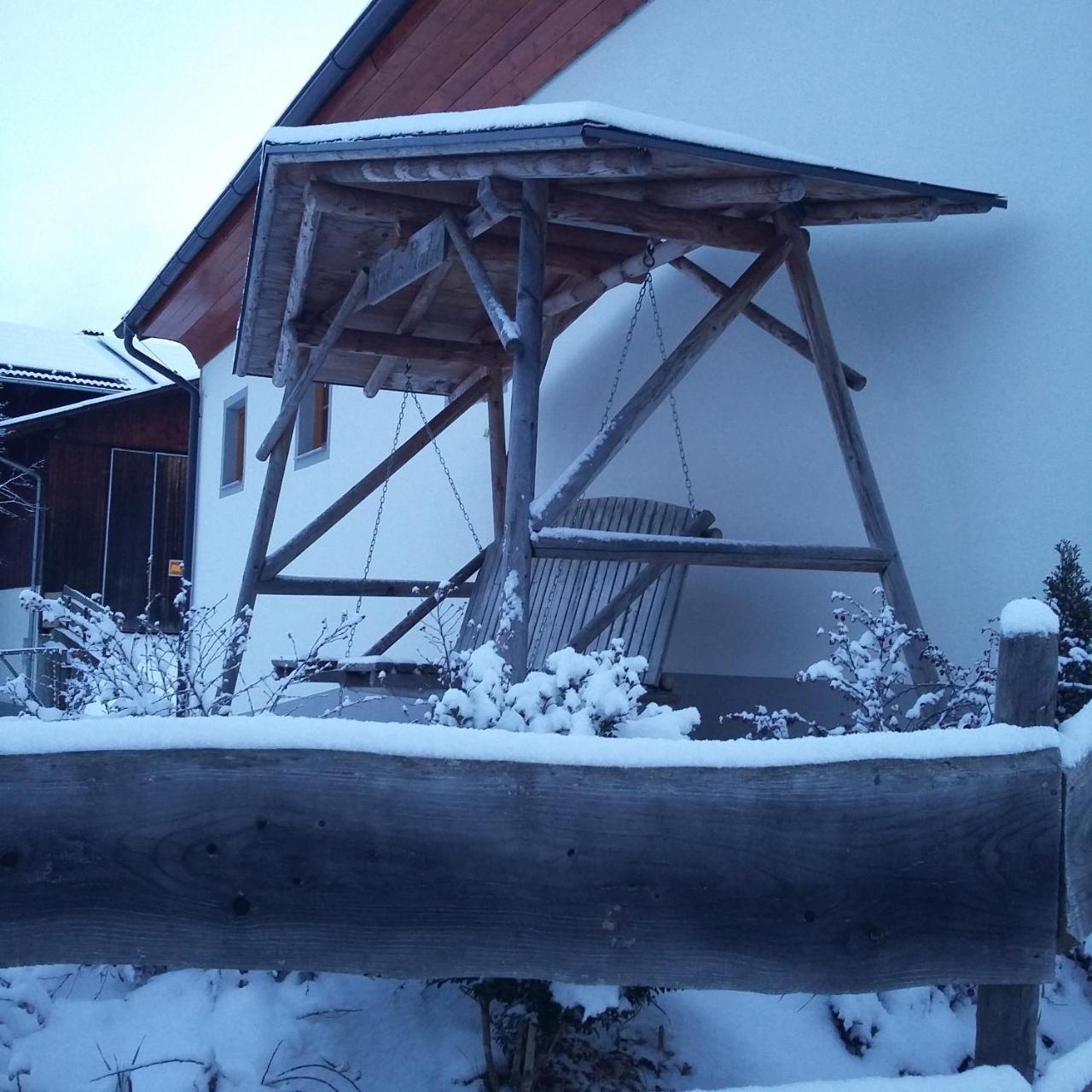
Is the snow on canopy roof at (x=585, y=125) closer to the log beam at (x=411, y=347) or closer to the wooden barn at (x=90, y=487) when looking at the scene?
the log beam at (x=411, y=347)

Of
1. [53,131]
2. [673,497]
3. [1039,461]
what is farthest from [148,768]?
[53,131]

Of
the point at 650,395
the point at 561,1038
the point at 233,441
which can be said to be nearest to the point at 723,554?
the point at 650,395

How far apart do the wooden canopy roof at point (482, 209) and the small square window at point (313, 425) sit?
12.1 feet

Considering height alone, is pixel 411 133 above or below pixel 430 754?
above

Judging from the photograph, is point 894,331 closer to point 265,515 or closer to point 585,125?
point 585,125

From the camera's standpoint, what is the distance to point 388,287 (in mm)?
4922

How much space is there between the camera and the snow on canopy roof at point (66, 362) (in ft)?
65.7

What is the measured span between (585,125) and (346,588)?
3.12 meters

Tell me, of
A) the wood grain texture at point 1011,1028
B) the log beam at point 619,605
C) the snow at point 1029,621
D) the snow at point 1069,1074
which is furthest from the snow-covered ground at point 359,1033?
the log beam at point 619,605

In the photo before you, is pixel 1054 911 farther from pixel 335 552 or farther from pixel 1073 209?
pixel 335 552

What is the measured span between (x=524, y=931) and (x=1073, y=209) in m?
3.58

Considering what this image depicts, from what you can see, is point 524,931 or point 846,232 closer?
point 524,931

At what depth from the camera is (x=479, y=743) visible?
1696 mm

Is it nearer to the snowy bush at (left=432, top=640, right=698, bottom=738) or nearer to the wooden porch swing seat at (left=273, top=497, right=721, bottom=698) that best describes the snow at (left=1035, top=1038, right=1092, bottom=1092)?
the snowy bush at (left=432, top=640, right=698, bottom=738)
